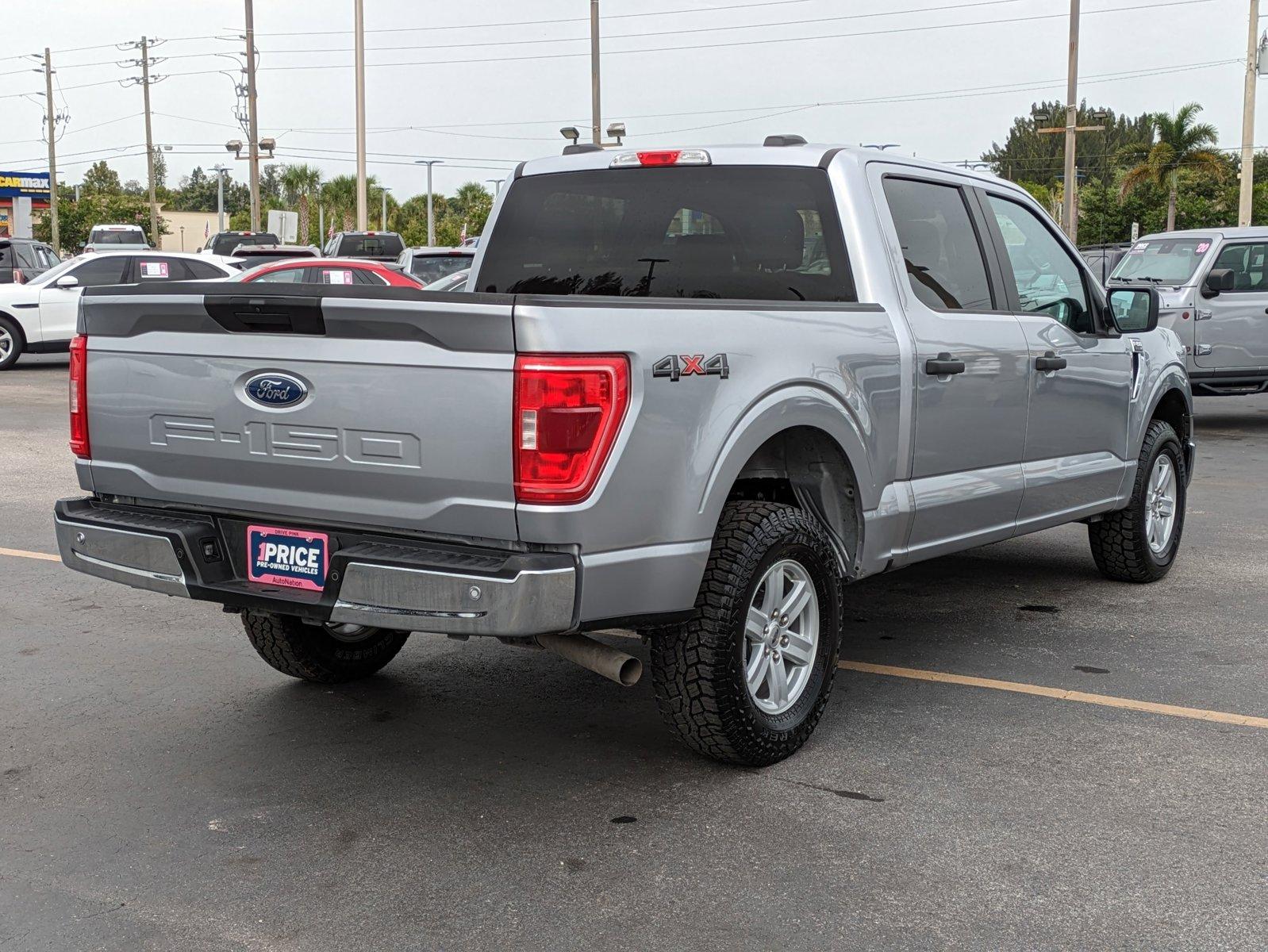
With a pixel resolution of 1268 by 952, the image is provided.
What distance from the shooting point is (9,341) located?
20.6 meters

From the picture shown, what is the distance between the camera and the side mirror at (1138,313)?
6.66 metres

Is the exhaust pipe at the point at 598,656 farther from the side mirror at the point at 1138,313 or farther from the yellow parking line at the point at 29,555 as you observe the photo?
the yellow parking line at the point at 29,555

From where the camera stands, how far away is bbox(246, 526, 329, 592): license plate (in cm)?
400

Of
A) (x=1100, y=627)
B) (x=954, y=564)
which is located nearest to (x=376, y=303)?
(x=1100, y=627)

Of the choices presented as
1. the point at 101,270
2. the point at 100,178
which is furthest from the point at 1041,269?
the point at 100,178

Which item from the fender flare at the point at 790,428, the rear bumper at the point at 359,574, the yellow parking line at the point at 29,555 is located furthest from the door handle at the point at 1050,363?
the yellow parking line at the point at 29,555

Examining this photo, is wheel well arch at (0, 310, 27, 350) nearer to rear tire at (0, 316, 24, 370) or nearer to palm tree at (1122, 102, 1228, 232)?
rear tire at (0, 316, 24, 370)

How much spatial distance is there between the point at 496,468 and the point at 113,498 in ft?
5.07

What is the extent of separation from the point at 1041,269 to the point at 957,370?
1308 millimetres

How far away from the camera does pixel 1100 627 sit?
20.8 ft

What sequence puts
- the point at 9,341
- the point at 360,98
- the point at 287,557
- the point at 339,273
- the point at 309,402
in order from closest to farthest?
the point at 309,402
the point at 287,557
the point at 339,273
the point at 9,341
the point at 360,98

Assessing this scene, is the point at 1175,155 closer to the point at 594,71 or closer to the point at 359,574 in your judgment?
the point at 594,71

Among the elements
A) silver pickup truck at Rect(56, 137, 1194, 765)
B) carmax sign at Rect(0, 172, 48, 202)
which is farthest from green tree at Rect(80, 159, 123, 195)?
silver pickup truck at Rect(56, 137, 1194, 765)

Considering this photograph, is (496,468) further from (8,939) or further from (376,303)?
(8,939)
